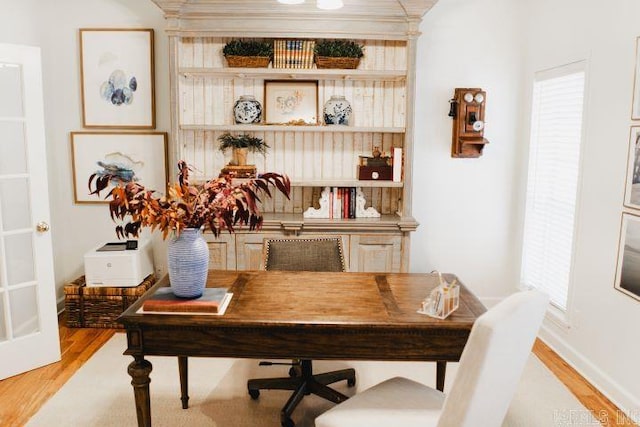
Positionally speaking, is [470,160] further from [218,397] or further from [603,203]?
[218,397]

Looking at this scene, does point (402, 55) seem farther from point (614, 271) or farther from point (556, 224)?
point (614, 271)

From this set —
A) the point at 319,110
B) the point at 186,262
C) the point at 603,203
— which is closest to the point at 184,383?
the point at 186,262

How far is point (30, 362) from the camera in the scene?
335 centimetres

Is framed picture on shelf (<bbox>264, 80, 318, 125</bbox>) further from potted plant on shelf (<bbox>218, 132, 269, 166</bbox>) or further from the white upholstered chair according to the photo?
the white upholstered chair

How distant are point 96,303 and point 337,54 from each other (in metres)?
2.61

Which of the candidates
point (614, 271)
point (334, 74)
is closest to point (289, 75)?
point (334, 74)

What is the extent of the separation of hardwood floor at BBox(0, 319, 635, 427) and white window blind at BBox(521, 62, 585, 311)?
0.54 meters

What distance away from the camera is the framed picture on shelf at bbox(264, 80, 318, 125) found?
4152 mm

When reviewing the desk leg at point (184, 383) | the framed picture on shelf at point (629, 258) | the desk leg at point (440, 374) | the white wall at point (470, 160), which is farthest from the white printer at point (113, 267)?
the framed picture on shelf at point (629, 258)

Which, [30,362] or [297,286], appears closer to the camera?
[297,286]

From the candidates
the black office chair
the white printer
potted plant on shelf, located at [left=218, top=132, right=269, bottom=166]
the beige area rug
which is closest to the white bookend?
potted plant on shelf, located at [left=218, top=132, right=269, bottom=166]

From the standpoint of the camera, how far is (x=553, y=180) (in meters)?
3.86

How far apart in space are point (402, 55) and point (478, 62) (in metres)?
0.67

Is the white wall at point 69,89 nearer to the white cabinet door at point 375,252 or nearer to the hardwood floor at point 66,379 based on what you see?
the hardwood floor at point 66,379
